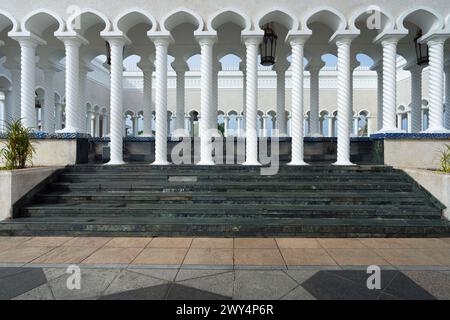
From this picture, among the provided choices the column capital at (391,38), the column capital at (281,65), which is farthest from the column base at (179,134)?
the column capital at (391,38)

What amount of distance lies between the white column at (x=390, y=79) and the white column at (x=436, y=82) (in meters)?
1.40

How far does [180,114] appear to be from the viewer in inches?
615

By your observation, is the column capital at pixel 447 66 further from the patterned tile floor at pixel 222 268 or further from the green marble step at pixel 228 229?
the patterned tile floor at pixel 222 268

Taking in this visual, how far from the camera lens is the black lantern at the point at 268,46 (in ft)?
38.8

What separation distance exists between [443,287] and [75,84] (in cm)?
1240

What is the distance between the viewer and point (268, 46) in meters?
12.3

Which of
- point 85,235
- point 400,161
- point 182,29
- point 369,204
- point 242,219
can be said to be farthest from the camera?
point 182,29

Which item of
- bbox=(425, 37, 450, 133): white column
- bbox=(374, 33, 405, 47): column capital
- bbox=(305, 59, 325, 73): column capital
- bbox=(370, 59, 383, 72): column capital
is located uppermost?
bbox=(305, 59, 325, 73): column capital

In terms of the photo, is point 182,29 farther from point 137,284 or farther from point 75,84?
point 137,284

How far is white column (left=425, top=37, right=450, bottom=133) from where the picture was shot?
10.7 metres

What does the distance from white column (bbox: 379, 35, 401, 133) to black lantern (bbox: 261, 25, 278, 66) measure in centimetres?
419

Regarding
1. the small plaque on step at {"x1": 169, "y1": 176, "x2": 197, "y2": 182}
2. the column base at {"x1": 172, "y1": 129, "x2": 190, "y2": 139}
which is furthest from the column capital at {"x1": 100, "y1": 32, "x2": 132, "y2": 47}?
the small plaque on step at {"x1": 169, "y1": 176, "x2": 197, "y2": 182}

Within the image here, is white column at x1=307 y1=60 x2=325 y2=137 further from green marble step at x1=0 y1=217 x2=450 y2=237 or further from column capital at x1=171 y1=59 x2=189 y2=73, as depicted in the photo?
green marble step at x1=0 y1=217 x2=450 y2=237
